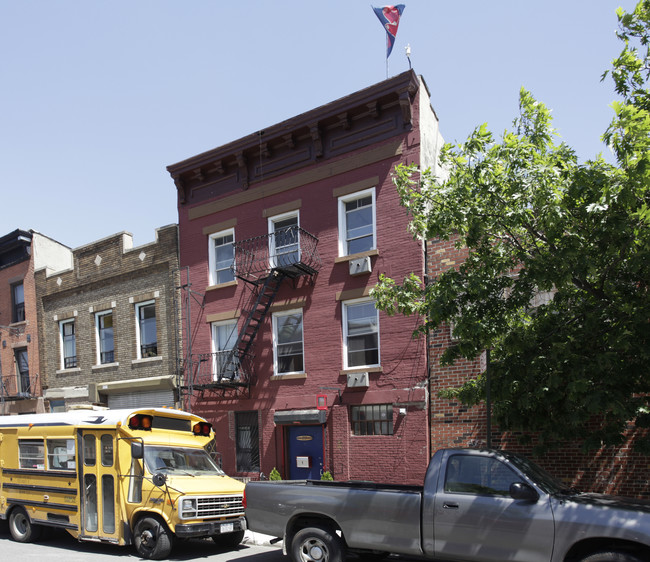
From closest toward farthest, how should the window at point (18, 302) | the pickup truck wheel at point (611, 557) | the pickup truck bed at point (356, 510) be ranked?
the pickup truck wheel at point (611, 557) → the pickup truck bed at point (356, 510) → the window at point (18, 302)

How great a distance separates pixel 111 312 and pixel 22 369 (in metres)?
6.10

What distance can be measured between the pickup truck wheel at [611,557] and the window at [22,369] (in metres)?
23.3

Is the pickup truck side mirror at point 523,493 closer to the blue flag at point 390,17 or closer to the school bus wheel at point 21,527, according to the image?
the school bus wheel at point 21,527

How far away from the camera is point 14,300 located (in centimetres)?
2611

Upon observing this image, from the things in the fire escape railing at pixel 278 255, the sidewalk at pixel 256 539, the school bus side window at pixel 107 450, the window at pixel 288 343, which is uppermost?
the fire escape railing at pixel 278 255

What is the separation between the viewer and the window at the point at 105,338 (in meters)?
22.4

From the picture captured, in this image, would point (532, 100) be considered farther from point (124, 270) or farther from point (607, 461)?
point (124, 270)

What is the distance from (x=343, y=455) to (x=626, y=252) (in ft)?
31.6

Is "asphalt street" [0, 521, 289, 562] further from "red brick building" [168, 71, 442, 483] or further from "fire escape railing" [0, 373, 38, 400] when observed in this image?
"fire escape railing" [0, 373, 38, 400]

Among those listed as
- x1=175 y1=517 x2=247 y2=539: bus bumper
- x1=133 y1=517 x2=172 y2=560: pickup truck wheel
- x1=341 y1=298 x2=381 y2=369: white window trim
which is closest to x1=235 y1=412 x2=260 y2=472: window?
x1=341 y1=298 x2=381 y2=369: white window trim

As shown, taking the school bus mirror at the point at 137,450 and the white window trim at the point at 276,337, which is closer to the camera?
the school bus mirror at the point at 137,450

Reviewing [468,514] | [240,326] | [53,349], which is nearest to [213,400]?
[240,326]

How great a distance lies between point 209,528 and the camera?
34.0 ft

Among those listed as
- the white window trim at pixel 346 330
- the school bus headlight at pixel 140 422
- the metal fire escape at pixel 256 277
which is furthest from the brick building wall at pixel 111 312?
the school bus headlight at pixel 140 422
